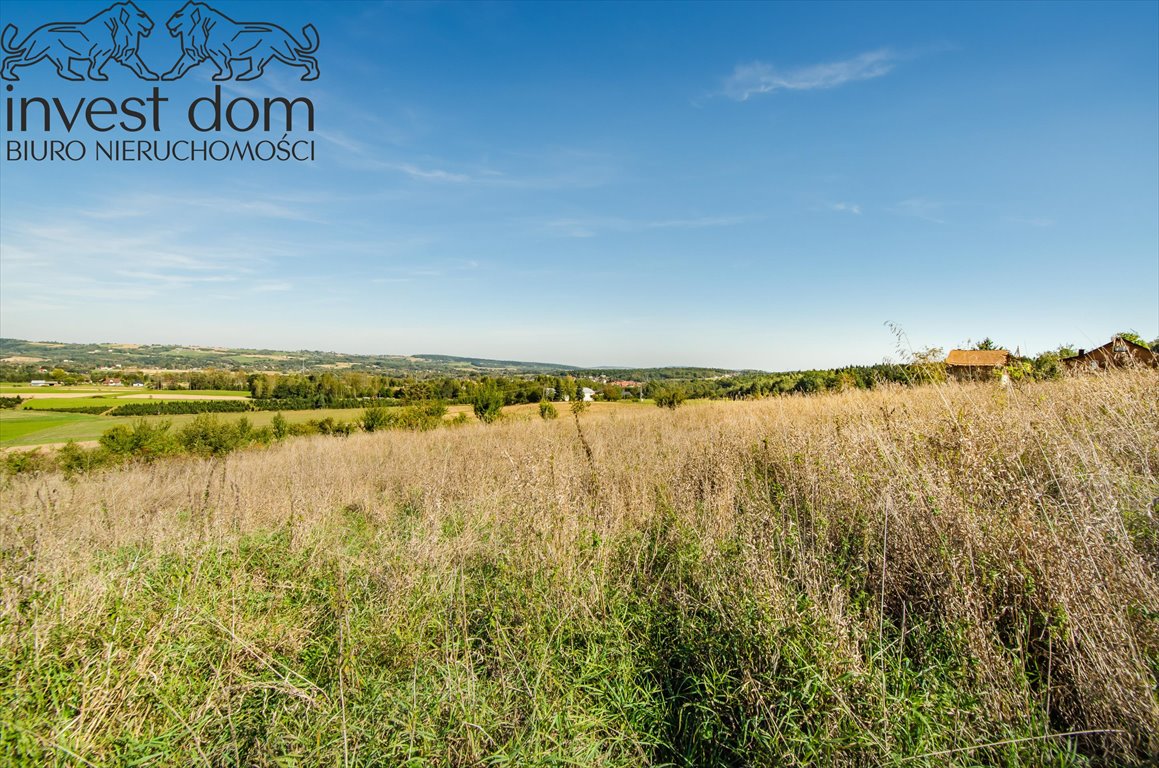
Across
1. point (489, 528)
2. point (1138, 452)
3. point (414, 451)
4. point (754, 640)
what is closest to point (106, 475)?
point (414, 451)

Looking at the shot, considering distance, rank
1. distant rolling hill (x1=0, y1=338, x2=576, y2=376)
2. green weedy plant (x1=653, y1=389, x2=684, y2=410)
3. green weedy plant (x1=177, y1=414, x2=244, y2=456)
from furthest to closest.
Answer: distant rolling hill (x1=0, y1=338, x2=576, y2=376), green weedy plant (x1=653, y1=389, x2=684, y2=410), green weedy plant (x1=177, y1=414, x2=244, y2=456)

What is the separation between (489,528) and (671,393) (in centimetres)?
1876

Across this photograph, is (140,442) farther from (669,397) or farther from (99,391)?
(99,391)

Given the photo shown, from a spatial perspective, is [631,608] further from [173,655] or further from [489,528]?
[173,655]

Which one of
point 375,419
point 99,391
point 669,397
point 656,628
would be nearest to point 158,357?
point 99,391

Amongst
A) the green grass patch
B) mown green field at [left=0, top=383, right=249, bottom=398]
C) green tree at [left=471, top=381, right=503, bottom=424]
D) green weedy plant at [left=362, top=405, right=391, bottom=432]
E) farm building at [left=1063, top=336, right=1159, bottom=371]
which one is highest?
farm building at [left=1063, top=336, right=1159, bottom=371]

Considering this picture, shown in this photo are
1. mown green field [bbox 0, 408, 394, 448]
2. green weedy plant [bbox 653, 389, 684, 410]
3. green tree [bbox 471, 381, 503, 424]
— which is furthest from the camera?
mown green field [bbox 0, 408, 394, 448]

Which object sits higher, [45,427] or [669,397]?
[669,397]

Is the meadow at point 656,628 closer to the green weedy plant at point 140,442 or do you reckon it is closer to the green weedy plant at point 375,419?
the green weedy plant at point 140,442

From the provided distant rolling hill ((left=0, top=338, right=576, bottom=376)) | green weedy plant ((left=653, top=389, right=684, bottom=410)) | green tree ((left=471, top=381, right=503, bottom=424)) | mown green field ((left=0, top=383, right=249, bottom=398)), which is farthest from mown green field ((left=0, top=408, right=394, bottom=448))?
distant rolling hill ((left=0, top=338, right=576, bottom=376))

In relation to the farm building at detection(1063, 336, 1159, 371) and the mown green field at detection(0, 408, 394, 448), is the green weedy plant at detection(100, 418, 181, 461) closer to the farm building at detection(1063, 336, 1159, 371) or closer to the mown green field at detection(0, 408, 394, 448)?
the mown green field at detection(0, 408, 394, 448)

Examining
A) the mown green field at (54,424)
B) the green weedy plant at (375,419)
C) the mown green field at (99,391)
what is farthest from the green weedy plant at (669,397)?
the mown green field at (99,391)

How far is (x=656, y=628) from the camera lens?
323 cm

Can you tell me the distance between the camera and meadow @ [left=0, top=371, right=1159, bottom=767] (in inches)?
83.0
